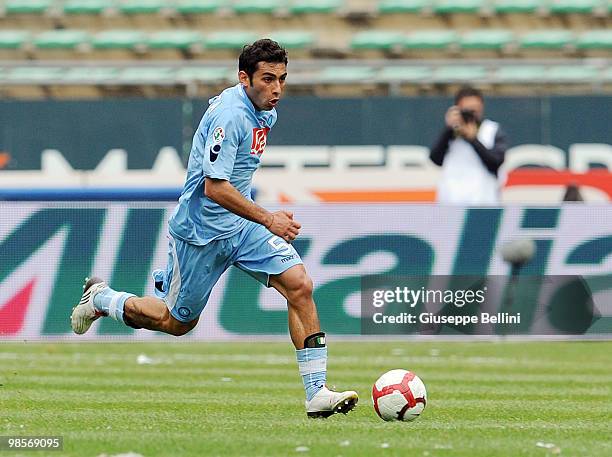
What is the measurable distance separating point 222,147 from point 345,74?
13.8 metres

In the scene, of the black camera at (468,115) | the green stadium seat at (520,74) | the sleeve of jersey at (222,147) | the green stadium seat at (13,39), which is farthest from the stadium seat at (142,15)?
the sleeve of jersey at (222,147)

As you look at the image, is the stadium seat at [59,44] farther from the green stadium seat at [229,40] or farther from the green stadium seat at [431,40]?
the green stadium seat at [431,40]

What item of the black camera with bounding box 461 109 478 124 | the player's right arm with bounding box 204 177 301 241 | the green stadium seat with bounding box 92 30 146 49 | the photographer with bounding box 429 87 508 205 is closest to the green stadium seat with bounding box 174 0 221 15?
the green stadium seat with bounding box 92 30 146 49

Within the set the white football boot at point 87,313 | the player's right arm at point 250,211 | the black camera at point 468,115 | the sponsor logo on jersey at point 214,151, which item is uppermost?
the black camera at point 468,115

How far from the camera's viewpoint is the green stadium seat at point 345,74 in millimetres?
21406

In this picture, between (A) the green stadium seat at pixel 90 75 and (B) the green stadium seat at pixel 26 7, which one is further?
(B) the green stadium seat at pixel 26 7

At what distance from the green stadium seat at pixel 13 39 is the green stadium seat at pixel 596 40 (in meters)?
9.45

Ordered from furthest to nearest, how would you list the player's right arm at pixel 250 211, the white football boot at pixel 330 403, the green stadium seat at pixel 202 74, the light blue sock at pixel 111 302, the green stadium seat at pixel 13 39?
1. the green stadium seat at pixel 13 39
2. the green stadium seat at pixel 202 74
3. the light blue sock at pixel 111 302
4. the player's right arm at pixel 250 211
5. the white football boot at pixel 330 403

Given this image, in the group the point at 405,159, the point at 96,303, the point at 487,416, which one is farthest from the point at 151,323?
the point at 405,159

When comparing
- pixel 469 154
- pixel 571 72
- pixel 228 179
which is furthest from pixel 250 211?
pixel 571 72

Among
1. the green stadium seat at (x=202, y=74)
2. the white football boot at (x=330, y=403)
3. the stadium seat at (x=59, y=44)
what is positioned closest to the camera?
the white football boot at (x=330, y=403)

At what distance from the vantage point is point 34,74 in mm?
22734

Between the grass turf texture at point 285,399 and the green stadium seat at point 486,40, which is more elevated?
the green stadium seat at point 486,40

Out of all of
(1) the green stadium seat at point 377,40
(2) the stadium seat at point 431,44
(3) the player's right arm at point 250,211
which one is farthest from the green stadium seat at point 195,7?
(3) the player's right arm at point 250,211
